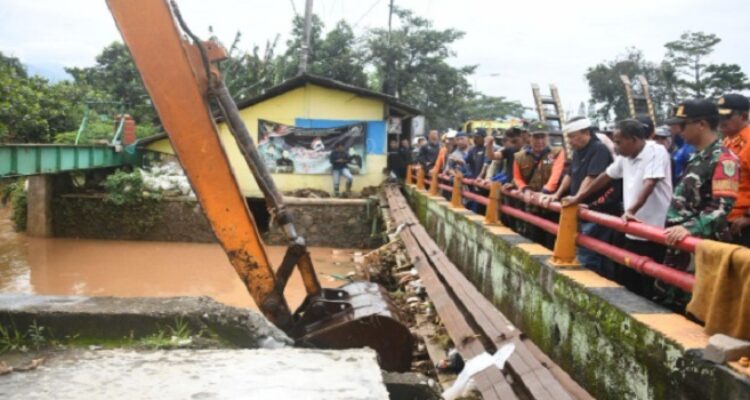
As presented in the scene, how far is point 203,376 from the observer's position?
2461 mm

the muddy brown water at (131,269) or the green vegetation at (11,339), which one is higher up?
the green vegetation at (11,339)

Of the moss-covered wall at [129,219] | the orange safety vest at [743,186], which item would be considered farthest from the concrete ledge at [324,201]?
the orange safety vest at [743,186]

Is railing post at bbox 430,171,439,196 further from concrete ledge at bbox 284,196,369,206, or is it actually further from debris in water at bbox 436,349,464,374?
debris in water at bbox 436,349,464,374

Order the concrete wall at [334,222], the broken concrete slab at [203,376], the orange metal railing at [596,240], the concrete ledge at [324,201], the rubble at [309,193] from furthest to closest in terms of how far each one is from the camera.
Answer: the rubble at [309,193]
the concrete wall at [334,222]
the concrete ledge at [324,201]
the orange metal railing at [596,240]
the broken concrete slab at [203,376]

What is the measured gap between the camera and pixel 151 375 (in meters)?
2.47

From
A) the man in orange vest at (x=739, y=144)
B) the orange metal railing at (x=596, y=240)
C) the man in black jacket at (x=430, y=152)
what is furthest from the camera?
the man in black jacket at (x=430, y=152)

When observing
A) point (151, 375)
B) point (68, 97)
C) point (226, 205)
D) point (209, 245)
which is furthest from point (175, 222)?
point (151, 375)

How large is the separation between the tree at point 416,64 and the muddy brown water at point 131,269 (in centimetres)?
1163

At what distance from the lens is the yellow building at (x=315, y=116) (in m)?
16.6

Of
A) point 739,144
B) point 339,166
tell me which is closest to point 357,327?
point 739,144

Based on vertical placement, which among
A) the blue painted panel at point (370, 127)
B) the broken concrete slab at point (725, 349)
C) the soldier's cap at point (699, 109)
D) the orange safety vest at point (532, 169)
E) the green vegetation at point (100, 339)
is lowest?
the green vegetation at point (100, 339)

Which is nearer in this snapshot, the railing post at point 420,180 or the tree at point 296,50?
the railing post at point 420,180

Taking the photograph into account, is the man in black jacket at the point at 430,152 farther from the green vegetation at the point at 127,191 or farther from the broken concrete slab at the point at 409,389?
the broken concrete slab at the point at 409,389

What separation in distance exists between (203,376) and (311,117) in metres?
14.6
